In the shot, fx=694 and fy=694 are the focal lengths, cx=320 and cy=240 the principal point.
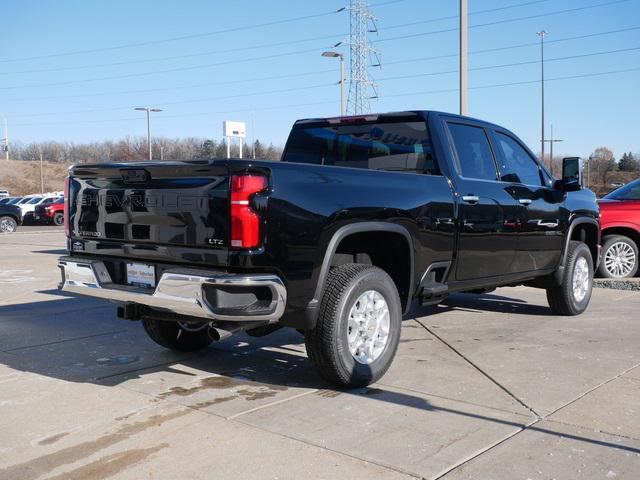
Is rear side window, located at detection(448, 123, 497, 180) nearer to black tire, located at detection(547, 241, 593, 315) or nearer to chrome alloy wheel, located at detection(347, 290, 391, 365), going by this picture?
chrome alloy wheel, located at detection(347, 290, 391, 365)

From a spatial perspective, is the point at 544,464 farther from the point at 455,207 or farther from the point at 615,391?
the point at 455,207

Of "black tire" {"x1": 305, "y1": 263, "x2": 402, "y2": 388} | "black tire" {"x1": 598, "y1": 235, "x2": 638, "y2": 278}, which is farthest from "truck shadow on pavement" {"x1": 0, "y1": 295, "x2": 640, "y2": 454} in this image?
"black tire" {"x1": 598, "y1": 235, "x2": 638, "y2": 278}

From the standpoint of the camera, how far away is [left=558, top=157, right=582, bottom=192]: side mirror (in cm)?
700

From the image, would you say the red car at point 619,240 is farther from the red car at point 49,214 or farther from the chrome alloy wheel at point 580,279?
the red car at point 49,214

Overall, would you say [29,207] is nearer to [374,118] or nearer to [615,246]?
[615,246]

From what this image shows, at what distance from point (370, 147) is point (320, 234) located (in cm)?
188

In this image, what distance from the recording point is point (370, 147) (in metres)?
6.06

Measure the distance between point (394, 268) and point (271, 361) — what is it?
1.28 meters

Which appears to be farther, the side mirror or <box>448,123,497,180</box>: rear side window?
the side mirror

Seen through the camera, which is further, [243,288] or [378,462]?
[243,288]

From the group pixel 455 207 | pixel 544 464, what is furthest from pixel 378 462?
pixel 455 207

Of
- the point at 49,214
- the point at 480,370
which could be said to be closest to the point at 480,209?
the point at 480,370

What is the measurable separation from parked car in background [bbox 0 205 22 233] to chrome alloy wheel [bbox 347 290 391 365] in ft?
83.5

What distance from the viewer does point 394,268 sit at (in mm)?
5332
